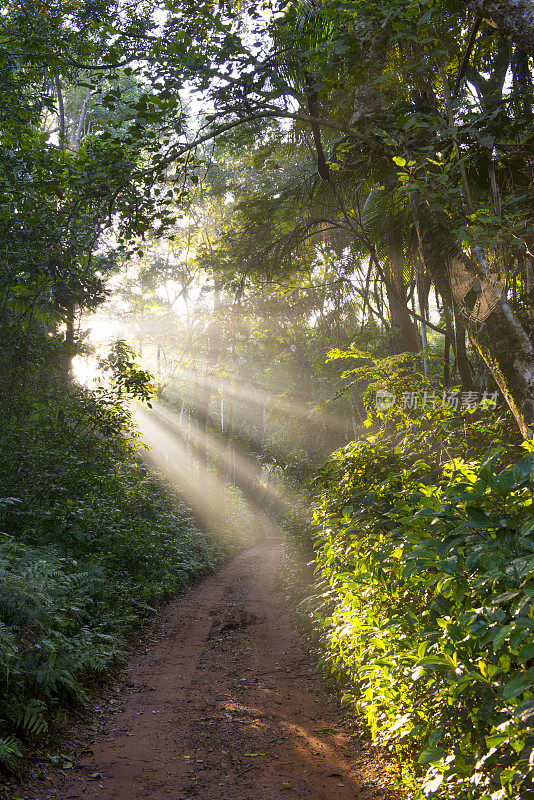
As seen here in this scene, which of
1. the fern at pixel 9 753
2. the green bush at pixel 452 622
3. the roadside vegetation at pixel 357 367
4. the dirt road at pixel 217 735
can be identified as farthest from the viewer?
the dirt road at pixel 217 735

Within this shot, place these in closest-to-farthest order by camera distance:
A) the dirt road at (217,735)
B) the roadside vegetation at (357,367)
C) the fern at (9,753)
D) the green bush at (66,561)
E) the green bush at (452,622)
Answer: the green bush at (452,622) < the roadside vegetation at (357,367) < the fern at (9,753) < the dirt road at (217,735) < the green bush at (66,561)

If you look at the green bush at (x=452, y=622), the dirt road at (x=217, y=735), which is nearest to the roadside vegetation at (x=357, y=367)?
the green bush at (x=452, y=622)

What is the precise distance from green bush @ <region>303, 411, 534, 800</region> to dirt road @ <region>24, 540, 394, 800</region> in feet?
1.67

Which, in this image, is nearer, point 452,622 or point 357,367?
point 452,622

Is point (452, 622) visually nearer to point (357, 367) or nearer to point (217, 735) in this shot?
point (217, 735)

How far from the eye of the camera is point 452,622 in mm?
2930

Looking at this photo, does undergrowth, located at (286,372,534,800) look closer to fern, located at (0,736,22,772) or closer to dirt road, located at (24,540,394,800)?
dirt road, located at (24,540,394,800)

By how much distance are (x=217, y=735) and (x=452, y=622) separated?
2.63m

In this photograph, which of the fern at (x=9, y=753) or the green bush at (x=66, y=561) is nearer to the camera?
the fern at (x=9, y=753)

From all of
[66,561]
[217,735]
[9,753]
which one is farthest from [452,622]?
[66,561]

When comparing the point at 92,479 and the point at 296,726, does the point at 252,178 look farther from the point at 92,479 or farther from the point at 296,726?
the point at 296,726

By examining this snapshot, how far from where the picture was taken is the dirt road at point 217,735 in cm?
356

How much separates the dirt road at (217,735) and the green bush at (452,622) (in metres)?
0.51

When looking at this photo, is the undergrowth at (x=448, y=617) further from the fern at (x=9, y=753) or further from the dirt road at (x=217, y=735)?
the fern at (x=9, y=753)
